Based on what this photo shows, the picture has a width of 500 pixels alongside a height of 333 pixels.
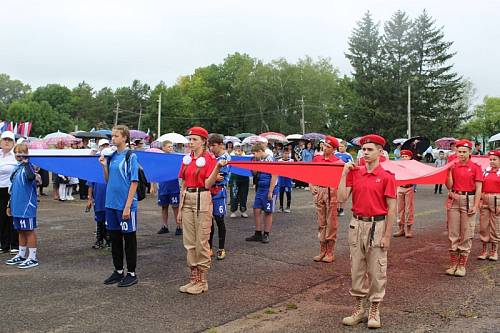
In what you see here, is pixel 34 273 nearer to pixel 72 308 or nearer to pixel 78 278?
pixel 78 278

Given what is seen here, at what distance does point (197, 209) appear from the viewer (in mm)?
6160

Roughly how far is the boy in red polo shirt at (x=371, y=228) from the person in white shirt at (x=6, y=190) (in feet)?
18.1

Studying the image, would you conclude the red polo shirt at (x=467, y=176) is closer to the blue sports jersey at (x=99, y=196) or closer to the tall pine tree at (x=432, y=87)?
the blue sports jersey at (x=99, y=196)

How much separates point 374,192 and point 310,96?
65591 mm

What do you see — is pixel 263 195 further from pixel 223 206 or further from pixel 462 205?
pixel 462 205

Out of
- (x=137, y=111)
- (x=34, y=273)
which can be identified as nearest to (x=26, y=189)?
(x=34, y=273)

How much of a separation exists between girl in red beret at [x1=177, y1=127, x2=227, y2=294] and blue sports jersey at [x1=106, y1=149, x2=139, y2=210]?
0.66 metres

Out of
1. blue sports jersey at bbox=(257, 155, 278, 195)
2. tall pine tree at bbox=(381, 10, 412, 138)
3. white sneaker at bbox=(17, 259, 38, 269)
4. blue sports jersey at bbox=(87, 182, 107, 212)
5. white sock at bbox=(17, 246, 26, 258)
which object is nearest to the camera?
white sneaker at bbox=(17, 259, 38, 269)

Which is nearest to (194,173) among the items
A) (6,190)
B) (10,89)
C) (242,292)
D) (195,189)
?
(195,189)

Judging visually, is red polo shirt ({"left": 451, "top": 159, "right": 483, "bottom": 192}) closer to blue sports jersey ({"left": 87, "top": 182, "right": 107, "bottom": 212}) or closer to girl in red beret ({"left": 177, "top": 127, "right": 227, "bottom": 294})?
girl in red beret ({"left": 177, "top": 127, "right": 227, "bottom": 294})

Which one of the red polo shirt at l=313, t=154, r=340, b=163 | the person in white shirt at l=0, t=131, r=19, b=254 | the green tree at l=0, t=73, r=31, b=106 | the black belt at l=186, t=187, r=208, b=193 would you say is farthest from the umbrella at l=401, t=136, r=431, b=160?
the green tree at l=0, t=73, r=31, b=106

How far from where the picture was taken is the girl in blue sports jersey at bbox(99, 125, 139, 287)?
6.23 meters

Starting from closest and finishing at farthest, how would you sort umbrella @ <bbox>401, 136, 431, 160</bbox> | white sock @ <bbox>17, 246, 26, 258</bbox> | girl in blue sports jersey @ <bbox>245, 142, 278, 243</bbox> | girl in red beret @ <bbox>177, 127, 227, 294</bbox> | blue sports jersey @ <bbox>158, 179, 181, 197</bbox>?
girl in red beret @ <bbox>177, 127, 227, 294</bbox>, white sock @ <bbox>17, 246, 26, 258</bbox>, girl in blue sports jersey @ <bbox>245, 142, 278, 243</bbox>, blue sports jersey @ <bbox>158, 179, 181, 197</bbox>, umbrella @ <bbox>401, 136, 431, 160</bbox>

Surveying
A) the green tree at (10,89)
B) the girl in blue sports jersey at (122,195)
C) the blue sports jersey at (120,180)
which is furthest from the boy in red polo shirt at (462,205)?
the green tree at (10,89)
